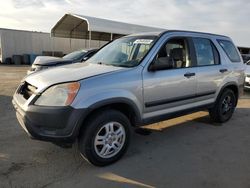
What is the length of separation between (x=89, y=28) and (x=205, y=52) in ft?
53.9

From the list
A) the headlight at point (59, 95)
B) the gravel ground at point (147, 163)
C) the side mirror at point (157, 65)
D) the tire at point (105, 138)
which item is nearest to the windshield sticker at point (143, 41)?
the side mirror at point (157, 65)

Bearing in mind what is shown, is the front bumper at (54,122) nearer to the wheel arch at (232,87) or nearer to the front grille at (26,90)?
the front grille at (26,90)

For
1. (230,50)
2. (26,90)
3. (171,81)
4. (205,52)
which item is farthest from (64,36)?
(171,81)

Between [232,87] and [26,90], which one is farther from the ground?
[26,90]

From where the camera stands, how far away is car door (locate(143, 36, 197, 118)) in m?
4.15

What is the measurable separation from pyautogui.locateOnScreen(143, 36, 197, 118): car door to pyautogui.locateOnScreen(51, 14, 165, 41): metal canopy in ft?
55.1

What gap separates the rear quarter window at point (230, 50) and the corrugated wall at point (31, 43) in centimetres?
2300

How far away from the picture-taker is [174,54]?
465 centimetres

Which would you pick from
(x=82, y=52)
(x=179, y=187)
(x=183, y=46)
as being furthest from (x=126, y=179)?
(x=82, y=52)

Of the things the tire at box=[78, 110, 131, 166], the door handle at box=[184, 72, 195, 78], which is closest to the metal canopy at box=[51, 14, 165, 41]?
the door handle at box=[184, 72, 195, 78]

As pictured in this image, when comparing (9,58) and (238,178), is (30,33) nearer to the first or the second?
(9,58)

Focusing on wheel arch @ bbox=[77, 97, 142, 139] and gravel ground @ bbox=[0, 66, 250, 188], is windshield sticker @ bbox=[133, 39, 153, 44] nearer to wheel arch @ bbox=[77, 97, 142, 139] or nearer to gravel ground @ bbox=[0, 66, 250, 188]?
wheel arch @ bbox=[77, 97, 142, 139]

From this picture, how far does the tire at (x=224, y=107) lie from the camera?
5.82m

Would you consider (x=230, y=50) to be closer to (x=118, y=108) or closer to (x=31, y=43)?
(x=118, y=108)
